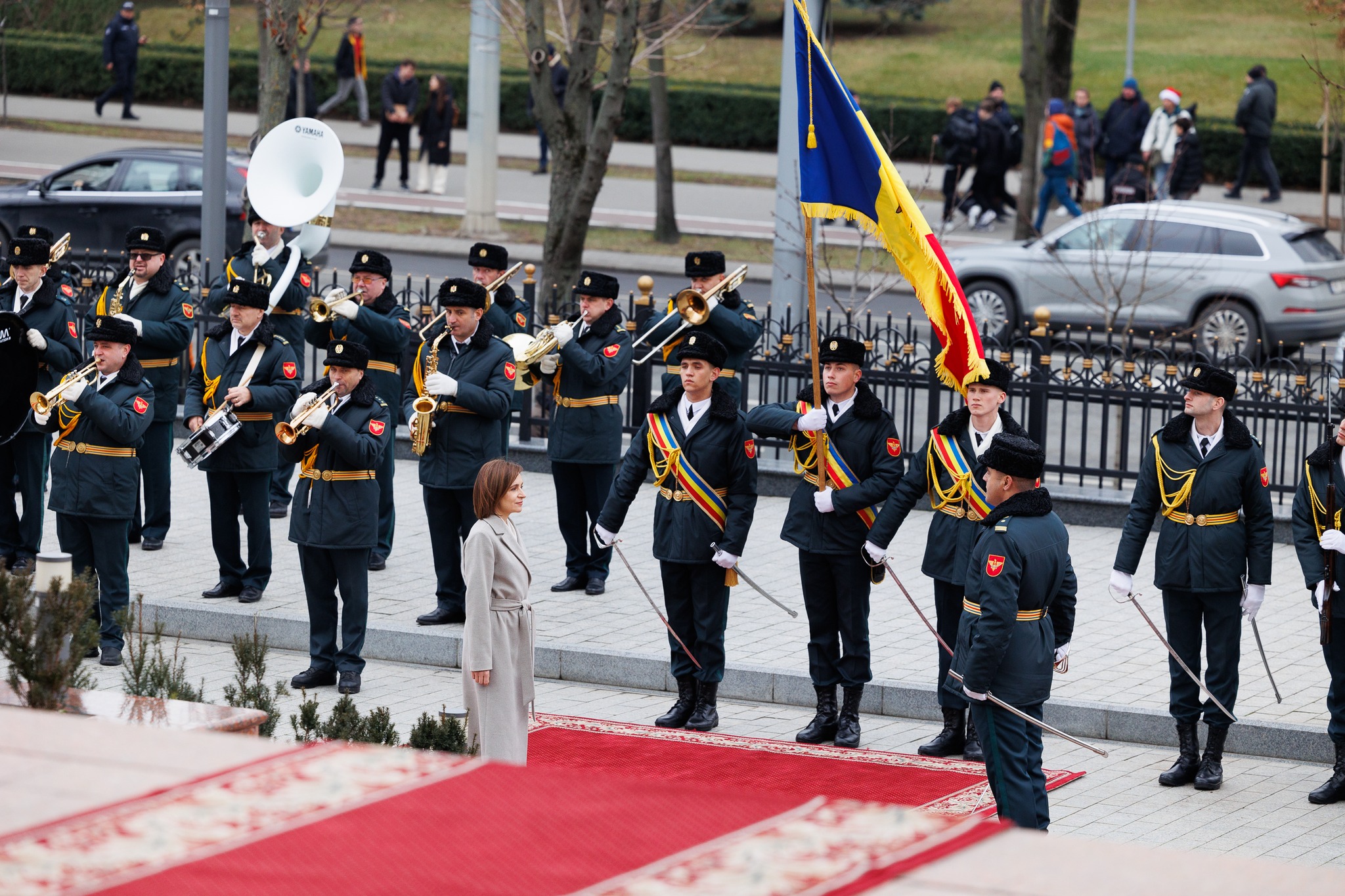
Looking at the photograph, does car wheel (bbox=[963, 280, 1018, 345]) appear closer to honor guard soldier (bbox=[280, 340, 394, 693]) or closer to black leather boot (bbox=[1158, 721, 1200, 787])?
honor guard soldier (bbox=[280, 340, 394, 693])

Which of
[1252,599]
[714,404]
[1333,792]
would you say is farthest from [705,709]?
[1333,792]

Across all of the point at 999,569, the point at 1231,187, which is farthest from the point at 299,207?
the point at 1231,187

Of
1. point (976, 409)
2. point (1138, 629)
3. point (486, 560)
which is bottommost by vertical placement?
point (1138, 629)

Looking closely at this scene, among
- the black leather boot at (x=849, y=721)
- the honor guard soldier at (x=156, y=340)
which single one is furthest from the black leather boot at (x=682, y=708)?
the honor guard soldier at (x=156, y=340)

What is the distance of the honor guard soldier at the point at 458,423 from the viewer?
10820 millimetres

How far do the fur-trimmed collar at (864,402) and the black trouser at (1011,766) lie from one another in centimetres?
214

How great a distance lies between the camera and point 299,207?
1221 centimetres

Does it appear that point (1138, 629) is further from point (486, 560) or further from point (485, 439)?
point (486, 560)

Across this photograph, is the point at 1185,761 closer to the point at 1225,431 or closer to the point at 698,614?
the point at 1225,431

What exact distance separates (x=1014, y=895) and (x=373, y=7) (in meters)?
50.3

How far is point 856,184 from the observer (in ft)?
30.5

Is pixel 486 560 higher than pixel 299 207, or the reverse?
pixel 299 207

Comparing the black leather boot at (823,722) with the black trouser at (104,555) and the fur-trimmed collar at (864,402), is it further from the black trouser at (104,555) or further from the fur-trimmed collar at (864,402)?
the black trouser at (104,555)

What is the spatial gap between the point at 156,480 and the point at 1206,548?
7037 mm
